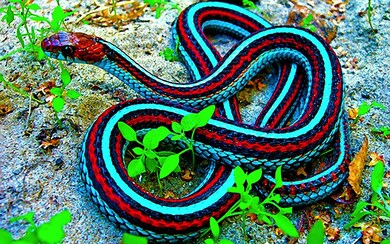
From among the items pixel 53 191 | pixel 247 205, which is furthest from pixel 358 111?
pixel 53 191

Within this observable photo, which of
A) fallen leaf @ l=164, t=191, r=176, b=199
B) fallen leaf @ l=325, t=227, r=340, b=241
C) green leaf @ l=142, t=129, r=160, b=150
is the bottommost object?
fallen leaf @ l=164, t=191, r=176, b=199

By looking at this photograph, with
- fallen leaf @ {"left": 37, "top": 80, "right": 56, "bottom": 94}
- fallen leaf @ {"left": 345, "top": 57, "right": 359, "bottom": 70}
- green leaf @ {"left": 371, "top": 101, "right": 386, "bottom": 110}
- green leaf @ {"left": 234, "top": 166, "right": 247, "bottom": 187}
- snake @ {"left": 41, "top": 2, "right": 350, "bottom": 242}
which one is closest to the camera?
green leaf @ {"left": 234, "top": 166, "right": 247, "bottom": 187}

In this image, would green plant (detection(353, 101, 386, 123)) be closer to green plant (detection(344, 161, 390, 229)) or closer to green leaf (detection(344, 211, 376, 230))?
green plant (detection(344, 161, 390, 229))

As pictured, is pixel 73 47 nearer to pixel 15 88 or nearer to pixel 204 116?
pixel 15 88

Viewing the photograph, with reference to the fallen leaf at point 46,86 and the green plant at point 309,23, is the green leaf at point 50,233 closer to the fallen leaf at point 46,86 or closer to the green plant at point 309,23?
the fallen leaf at point 46,86

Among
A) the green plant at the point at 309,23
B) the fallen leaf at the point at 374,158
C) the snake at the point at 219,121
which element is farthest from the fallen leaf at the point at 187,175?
the green plant at the point at 309,23

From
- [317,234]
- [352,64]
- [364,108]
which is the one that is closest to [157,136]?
[317,234]

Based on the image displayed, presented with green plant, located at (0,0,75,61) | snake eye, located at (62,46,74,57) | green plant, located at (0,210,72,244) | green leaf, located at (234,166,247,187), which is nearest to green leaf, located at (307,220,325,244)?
green leaf, located at (234,166,247,187)
